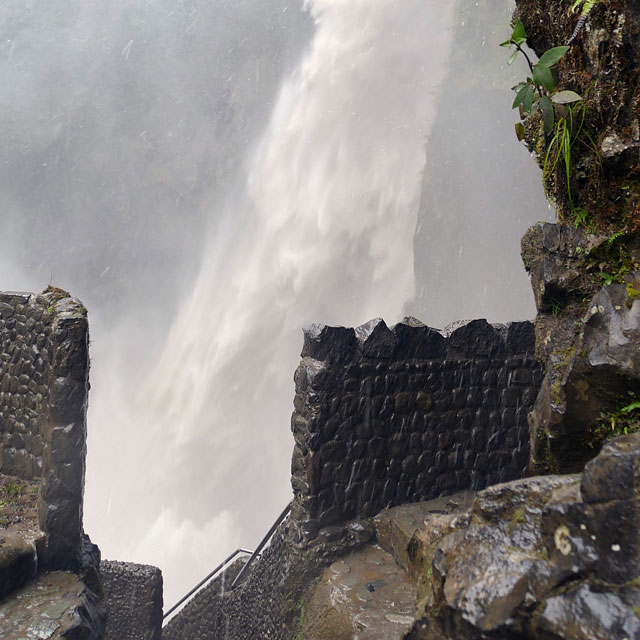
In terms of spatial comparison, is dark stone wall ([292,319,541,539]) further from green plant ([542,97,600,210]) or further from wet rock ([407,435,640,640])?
wet rock ([407,435,640,640])

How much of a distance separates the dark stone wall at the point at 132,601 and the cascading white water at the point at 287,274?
674 inches

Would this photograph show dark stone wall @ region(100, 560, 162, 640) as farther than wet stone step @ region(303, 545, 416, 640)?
Yes

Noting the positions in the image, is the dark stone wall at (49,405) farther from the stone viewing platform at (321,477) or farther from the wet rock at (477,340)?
the wet rock at (477,340)

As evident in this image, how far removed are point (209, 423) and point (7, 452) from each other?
22.5 meters

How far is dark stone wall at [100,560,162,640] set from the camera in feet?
20.1

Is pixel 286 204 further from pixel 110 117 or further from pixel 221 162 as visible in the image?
pixel 110 117

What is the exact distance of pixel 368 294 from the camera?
27250 millimetres

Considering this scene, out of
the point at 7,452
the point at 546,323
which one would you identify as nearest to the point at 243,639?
the point at 7,452

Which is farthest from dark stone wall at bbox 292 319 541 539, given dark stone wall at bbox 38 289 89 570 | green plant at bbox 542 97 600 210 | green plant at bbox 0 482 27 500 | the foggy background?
the foggy background

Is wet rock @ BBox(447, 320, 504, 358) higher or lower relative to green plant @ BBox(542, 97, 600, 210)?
lower

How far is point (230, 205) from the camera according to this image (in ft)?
113

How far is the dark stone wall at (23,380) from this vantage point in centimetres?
436

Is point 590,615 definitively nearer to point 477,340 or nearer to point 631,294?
point 631,294

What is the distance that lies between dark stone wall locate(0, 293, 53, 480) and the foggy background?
17.8m
